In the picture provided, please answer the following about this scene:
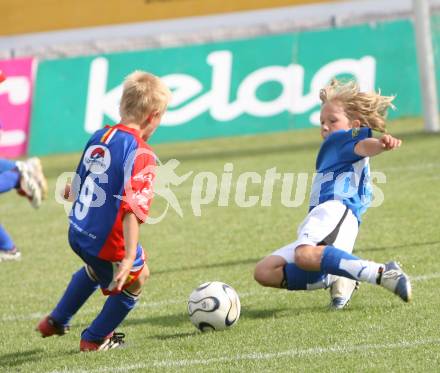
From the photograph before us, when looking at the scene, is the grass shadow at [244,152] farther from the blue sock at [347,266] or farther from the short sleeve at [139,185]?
the short sleeve at [139,185]

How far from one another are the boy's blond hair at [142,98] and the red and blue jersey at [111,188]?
0.27 ft

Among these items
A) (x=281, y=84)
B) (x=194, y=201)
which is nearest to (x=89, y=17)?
(x=281, y=84)

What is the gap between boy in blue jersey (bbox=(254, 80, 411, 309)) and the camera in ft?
18.5

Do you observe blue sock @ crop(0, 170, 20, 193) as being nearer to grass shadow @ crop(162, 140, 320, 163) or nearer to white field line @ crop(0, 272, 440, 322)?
white field line @ crop(0, 272, 440, 322)

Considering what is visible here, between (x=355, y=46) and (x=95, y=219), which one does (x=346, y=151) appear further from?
(x=355, y=46)

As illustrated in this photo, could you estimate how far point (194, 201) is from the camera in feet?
35.7

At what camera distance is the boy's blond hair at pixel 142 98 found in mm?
5215

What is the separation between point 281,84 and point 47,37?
17.9 feet

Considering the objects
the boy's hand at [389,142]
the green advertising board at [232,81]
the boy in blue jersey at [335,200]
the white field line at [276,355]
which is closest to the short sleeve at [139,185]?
the white field line at [276,355]

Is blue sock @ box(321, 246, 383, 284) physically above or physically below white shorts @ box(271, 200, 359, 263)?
below

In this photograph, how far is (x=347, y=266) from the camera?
5398 millimetres

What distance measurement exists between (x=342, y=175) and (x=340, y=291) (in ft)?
2.14

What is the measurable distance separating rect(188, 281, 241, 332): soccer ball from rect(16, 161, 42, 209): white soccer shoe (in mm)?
3861

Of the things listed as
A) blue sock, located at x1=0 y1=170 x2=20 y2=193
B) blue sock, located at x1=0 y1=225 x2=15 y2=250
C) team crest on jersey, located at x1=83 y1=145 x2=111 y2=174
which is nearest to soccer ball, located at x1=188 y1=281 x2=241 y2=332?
team crest on jersey, located at x1=83 y1=145 x2=111 y2=174
